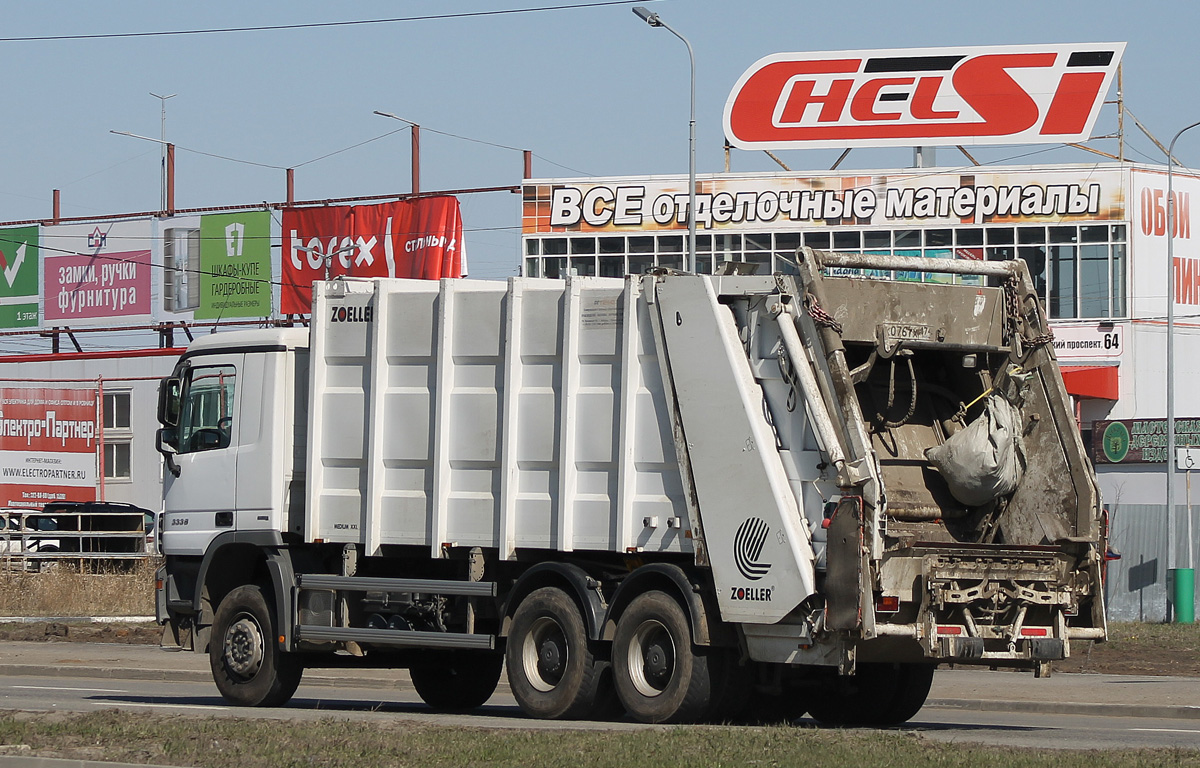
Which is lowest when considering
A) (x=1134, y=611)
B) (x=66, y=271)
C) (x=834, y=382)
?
(x=1134, y=611)

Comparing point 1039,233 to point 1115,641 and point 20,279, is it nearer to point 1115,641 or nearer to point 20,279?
point 1115,641

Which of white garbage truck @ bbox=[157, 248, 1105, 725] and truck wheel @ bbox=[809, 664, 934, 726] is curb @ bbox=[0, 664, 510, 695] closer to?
white garbage truck @ bbox=[157, 248, 1105, 725]

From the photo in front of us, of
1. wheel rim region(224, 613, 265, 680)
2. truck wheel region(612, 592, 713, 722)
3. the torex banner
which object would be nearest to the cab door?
wheel rim region(224, 613, 265, 680)

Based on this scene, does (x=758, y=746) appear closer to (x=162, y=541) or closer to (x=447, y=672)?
(x=447, y=672)

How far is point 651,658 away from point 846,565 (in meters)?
1.80

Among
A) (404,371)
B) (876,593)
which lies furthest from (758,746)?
(404,371)

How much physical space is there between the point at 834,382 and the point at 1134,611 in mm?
22511

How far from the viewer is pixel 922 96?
50.9 meters

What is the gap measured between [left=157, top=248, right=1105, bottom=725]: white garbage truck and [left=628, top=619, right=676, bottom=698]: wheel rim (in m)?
0.03

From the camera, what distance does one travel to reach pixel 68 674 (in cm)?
1953

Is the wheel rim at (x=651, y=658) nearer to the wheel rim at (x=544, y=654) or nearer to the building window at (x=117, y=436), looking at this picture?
the wheel rim at (x=544, y=654)

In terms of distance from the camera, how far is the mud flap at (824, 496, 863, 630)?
11.3 meters

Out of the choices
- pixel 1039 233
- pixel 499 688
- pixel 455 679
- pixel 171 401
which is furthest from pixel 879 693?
pixel 1039 233

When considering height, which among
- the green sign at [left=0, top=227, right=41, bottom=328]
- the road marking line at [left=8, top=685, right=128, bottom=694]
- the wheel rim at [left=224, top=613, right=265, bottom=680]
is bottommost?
the road marking line at [left=8, top=685, right=128, bottom=694]
